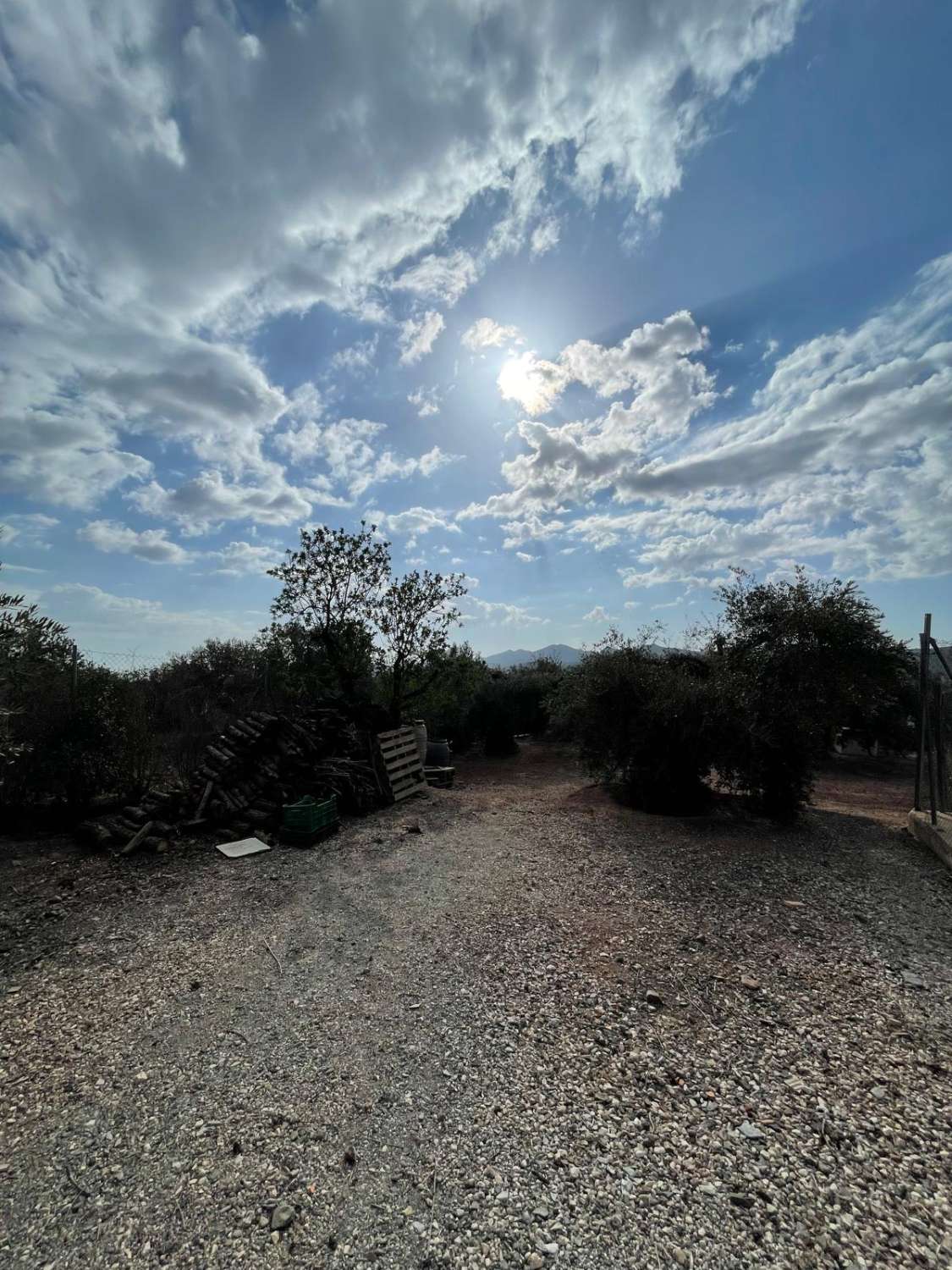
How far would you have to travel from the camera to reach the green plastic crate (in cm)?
726

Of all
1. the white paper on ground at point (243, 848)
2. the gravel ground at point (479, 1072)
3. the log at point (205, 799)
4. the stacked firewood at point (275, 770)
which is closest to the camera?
the gravel ground at point (479, 1072)

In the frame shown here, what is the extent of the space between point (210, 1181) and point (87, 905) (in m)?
3.91

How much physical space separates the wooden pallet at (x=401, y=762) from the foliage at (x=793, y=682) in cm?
544

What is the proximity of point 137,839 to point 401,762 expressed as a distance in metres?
4.57

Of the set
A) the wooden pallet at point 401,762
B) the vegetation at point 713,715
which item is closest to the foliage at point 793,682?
the vegetation at point 713,715

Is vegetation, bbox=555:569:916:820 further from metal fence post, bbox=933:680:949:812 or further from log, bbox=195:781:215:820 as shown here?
log, bbox=195:781:215:820

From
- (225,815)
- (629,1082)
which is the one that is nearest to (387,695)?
(225,815)

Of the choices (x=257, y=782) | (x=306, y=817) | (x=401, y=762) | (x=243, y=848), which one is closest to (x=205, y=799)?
(x=257, y=782)

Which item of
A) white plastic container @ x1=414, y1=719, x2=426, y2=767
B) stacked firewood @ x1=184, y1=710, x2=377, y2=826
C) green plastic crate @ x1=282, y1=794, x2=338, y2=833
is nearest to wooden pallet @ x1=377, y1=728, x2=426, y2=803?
white plastic container @ x1=414, y1=719, x2=426, y2=767

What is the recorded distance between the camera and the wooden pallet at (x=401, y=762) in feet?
32.6

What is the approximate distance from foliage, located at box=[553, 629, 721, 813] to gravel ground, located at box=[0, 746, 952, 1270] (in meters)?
2.52

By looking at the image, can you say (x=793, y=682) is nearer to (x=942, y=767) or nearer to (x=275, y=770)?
(x=942, y=767)

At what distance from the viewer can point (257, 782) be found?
8.23 meters

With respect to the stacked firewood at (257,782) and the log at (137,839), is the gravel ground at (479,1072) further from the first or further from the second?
the stacked firewood at (257,782)
